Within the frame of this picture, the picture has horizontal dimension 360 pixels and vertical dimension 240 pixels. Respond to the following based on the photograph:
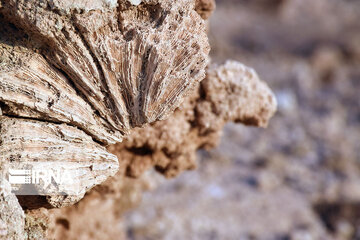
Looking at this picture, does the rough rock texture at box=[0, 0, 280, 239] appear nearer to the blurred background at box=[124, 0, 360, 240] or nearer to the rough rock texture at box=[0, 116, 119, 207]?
the rough rock texture at box=[0, 116, 119, 207]

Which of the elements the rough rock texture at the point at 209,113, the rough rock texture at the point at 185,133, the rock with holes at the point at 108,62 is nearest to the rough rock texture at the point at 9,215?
the rock with holes at the point at 108,62

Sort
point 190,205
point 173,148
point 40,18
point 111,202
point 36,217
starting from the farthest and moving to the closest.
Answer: point 190,205 → point 111,202 → point 173,148 → point 36,217 → point 40,18

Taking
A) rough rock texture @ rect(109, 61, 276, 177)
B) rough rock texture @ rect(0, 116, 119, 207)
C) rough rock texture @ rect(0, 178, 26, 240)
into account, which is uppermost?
rough rock texture @ rect(109, 61, 276, 177)

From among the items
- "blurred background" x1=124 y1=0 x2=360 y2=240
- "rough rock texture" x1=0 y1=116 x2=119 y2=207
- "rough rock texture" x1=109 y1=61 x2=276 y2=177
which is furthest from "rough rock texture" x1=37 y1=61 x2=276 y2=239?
"rough rock texture" x1=0 y1=116 x2=119 y2=207

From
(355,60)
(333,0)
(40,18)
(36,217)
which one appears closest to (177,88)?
(40,18)

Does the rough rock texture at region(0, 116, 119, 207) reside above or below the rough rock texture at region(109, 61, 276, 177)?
below

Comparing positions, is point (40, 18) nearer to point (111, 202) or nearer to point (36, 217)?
point (36, 217)

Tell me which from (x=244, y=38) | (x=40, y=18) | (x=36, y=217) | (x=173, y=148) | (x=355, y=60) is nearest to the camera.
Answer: (x=40, y=18)
